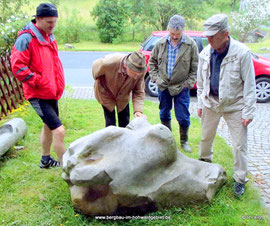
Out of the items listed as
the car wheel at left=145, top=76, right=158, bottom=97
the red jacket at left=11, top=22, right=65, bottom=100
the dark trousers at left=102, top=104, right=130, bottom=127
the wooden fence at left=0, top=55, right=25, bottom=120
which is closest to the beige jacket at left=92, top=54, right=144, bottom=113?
the dark trousers at left=102, top=104, right=130, bottom=127

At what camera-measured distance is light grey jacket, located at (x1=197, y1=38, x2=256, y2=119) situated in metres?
3.14

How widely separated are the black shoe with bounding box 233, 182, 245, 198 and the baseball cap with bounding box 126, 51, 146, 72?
1.82 meters

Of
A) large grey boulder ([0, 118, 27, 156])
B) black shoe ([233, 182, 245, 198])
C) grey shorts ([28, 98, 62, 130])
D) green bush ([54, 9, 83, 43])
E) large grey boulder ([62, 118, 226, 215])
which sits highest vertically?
grey shorts ([28, 98, 62, 130])

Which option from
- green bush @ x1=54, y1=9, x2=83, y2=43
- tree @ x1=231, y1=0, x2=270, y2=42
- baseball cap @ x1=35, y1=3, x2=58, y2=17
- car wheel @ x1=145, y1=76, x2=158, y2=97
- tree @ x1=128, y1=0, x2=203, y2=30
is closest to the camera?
baseball cap @ x1=35, y1=3, x2=58, y2=17

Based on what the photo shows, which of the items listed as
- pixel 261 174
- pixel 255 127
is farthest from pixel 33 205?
pixel 255 127

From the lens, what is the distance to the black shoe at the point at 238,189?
3502 millimetres

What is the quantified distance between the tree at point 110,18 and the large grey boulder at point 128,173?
1922 centimetres

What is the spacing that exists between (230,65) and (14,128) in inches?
140

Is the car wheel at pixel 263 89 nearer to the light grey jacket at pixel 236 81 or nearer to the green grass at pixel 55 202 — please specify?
the green grass at pixel 55 202

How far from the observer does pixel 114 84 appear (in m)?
3.72

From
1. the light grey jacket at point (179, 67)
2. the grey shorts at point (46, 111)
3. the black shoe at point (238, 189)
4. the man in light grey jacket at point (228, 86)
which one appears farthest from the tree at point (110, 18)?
the black shoe at point (238, 189)

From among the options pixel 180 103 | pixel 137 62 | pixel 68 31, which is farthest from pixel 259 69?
pixel 68 31

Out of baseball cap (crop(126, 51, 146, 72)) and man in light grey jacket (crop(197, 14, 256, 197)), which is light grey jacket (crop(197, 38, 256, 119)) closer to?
man in light grey jacket (crop(197, 14, 256, 197))

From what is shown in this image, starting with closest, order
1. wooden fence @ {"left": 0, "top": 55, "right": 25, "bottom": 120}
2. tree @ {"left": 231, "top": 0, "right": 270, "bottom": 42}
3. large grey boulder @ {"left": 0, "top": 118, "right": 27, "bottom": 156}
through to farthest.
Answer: large grey boulder @ {"left": 0, "top": 118, "right": 27, "bottom": 156}, wooden fence @ {"left": 0, "top": 55, "right": 25, "bottom": 120}, tree @ {"left": 231, "top": 0, "right": 270, "bottom": 42}
